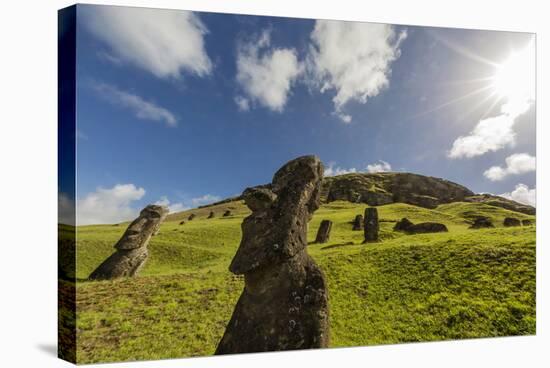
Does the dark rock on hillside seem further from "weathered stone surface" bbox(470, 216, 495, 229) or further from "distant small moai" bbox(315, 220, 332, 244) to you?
"distant small moai" bbox(315, 220, 332, 244)

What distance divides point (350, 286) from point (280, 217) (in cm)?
529

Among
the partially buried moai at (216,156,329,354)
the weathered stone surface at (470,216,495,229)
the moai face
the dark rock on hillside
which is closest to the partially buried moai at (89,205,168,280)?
the moai face

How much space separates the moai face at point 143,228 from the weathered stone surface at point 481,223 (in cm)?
971

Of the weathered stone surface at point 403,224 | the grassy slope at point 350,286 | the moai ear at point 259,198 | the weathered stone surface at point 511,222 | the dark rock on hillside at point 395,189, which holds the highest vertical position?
the dark rock on hillside at point 395,189

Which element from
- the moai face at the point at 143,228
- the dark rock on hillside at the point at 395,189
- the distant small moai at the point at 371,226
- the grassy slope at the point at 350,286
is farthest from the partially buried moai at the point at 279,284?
the distant small moai at the point at 371,226

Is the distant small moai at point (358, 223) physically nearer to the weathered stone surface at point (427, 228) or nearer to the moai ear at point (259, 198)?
the weathered stone surface at point (427, 228)

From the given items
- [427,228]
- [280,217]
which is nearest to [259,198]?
[280,217]

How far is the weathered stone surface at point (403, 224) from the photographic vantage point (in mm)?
16781

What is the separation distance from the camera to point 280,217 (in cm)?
1087

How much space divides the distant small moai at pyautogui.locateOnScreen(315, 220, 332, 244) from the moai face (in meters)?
6.02

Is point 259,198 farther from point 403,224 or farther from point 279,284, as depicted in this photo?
point 403,224

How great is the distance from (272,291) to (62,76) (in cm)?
650

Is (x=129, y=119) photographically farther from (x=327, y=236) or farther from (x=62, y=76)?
(x=327, y=236)

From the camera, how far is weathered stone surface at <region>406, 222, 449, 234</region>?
16.9 m
